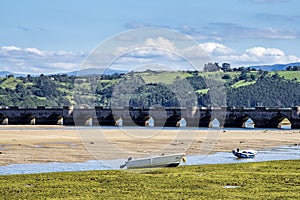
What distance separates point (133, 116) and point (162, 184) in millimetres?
91289

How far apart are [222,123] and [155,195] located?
88.6 meters

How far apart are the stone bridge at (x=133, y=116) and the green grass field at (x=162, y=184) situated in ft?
249

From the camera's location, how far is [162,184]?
3228 cm

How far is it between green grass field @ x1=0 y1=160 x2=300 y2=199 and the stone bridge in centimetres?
7601

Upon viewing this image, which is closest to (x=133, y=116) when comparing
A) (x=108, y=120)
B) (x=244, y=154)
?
(x=108, y=120)

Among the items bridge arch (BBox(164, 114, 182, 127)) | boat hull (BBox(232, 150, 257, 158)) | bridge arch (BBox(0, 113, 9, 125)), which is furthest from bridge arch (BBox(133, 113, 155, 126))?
→ boat hull (BBox(232, 150, 257, 158))

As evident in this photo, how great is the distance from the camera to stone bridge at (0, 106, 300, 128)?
381 ft

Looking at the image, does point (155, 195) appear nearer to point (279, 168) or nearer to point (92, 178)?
point (92, 178)

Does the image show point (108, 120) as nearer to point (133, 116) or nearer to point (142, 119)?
point (133, 116)

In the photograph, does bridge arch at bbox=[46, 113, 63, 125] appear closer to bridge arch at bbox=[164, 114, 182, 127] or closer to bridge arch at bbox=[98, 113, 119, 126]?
bridge arch at bbox=[98, 113, 119, 126]

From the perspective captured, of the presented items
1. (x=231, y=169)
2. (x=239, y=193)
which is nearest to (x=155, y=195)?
(x=239, y=193)

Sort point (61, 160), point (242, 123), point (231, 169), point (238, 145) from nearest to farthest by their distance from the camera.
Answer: point (231, 169) < point (61, 160) < point (238, 145) < point (242, 123)

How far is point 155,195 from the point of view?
2881 cm

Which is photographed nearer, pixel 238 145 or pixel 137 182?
pixel 137 182
